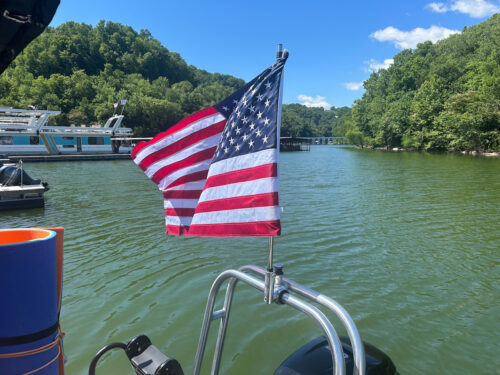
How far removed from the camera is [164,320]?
225 inches

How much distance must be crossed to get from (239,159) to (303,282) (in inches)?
198

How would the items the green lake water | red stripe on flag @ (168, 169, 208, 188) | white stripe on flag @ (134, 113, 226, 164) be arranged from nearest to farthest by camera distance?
white stripe on flag @ (134, 113, 226, 164) → red stripe on flag @ (168, 169, 208, 188) → the green lake water

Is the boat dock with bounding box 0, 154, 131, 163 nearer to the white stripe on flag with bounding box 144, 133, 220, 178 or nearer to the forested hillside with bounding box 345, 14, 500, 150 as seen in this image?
the white stripe on flag with bounding box 144, 133, 220, 178

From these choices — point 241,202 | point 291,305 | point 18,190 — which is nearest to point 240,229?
point 241,202

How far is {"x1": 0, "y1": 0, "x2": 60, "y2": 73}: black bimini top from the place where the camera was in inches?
67.9

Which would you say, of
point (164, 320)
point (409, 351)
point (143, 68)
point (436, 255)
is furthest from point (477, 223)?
point (143, 68)

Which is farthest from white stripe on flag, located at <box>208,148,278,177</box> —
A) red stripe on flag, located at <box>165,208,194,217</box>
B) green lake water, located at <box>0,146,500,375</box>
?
green lake water, located at <box>0,146,500,375</box>

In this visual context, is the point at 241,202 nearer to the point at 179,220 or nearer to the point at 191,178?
the point at 191,178

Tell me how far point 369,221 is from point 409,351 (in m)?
7.93

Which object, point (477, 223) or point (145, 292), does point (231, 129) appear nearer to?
point (145, 292)

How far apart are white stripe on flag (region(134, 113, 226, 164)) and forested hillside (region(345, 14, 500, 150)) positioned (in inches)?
2400

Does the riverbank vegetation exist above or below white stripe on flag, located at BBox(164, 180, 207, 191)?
above

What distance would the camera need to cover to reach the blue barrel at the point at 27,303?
184 centimetres

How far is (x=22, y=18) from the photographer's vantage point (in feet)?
5.86
